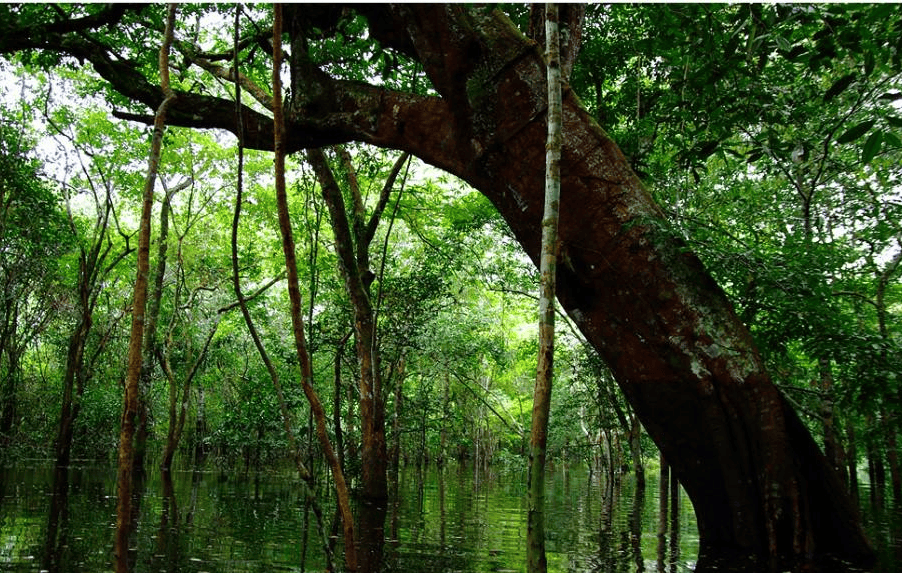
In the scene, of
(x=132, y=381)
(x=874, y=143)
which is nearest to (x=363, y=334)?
(x=132, y=381)

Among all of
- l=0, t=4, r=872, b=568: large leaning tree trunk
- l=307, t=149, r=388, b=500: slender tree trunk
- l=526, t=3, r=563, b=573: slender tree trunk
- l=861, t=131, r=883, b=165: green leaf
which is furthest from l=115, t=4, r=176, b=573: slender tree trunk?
l=307, t=149, r=388, b=500: slender tree trunk

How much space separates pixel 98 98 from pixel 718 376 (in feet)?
49.5

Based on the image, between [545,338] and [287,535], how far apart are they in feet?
16.6

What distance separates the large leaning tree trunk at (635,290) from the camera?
15.0ft

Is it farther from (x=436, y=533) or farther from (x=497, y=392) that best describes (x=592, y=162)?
(x=497, y=392)

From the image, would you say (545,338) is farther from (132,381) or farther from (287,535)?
(287,535)

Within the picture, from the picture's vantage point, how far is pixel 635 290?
189 inches

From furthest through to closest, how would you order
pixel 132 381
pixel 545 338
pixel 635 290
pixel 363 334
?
pixel 363 334 < pixel 635 290 < pixel 545 338 < pixel 132 381

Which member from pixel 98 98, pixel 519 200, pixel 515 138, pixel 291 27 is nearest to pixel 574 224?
pixel 519 200

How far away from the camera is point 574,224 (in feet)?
16.5

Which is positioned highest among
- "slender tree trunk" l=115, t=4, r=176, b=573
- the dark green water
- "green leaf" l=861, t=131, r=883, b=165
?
"green leaf" l=861, t=131, r=883, b=165

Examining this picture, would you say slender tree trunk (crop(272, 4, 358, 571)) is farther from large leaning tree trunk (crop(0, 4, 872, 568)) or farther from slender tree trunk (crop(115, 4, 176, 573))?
large leaning tree trunk (crop(0, 4, 872, 568))

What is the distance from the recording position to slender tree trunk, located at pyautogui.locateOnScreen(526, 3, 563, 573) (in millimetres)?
3297

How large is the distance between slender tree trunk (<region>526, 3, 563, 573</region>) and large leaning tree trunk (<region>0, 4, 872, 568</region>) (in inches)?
43.9
